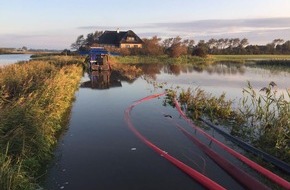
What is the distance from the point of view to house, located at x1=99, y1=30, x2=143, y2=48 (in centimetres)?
8631

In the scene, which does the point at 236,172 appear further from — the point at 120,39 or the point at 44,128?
the point at 120,39

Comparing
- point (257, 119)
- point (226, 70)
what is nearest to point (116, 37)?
point (226, 70)

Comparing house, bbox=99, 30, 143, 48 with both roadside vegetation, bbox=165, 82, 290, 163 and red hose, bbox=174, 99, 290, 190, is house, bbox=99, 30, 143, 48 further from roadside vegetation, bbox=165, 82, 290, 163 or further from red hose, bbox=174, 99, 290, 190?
red hose, bbox=174, 99, 290, 190

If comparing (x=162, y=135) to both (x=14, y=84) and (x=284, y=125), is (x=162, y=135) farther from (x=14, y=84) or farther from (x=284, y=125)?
(x=14, y=84)

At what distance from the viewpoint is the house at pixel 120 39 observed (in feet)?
283

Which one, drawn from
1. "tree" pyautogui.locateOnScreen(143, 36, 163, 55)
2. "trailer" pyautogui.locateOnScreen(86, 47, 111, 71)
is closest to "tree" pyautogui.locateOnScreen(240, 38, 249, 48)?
"tree" pyautogui.locateOnScreen(143, 36, 163, 55)

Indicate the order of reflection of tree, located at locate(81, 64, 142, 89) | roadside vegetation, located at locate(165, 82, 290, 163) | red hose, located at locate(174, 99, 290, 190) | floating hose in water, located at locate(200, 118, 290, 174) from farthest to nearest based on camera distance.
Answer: reflection of tree, located at locate(81, 64, 142, 89), roadside vegetation, located at locate(165, 82, 290, 163), floating hose in water, located at locate(200, 118, 290, 174), red hose, located at locate(174, 99, 290, 190)

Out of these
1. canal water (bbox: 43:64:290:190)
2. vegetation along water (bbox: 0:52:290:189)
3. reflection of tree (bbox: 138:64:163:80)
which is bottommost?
reflection of tree (bbox: 138:64:163:80)

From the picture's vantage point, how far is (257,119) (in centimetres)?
1111

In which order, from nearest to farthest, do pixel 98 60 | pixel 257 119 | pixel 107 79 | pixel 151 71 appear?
pixel 257 119, pixel 107 79, pixel 98 60, pixel 151 71

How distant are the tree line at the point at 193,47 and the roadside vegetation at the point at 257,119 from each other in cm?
5735

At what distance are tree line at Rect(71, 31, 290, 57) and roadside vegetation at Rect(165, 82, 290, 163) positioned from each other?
57.4 metres

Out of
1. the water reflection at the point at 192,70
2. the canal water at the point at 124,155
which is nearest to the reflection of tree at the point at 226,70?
the water reflection at the point at 192,70

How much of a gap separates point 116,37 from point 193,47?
67.2 ft
